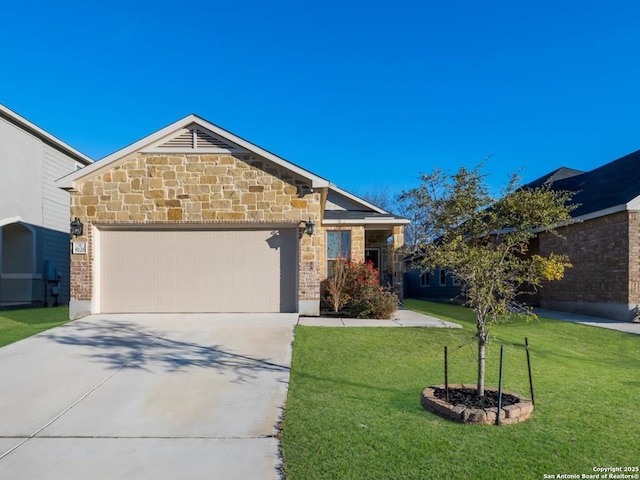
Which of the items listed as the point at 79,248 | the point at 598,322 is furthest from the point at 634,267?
the point at 79,248

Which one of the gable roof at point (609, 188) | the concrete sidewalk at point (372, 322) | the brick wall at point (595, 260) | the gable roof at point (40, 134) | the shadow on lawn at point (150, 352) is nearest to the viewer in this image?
the shadow on lawn at point (150, 352)

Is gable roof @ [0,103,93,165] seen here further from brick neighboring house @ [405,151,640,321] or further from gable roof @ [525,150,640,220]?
brick neighboring house @ [405,151,640,321]

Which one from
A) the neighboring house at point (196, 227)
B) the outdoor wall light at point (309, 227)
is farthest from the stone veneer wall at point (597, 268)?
the neighboring house at point (196, 227)

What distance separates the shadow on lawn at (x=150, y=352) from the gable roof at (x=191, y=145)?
418 centimetres

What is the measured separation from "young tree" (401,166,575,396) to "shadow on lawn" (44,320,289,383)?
10.2 ft

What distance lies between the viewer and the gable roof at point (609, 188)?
13751 millimetres

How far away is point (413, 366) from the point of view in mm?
6992

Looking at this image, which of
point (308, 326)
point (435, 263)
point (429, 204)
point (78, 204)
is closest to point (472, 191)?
point (429, 204)

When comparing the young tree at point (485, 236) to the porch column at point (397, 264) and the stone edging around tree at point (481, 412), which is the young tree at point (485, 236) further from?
the porch column at point (397, 264)

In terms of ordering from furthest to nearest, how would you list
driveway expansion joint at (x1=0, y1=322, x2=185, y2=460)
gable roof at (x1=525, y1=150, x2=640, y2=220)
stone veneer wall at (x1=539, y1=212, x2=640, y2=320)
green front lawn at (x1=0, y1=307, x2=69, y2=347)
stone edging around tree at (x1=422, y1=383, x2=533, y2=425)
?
gable roof at (x1=525, y1=150, x2=640, y2=220) < stone veneer wall at (x1=539, y1=212, x2=640, y2=320) < green front lawn at (x1=0, y1=307, x2=69, y2=347) < stone edging around tree at (x1=422, y1=383, x2=533, y2=425) < driveway expansion joint at (x1=0, y1=322, x2=185, y2=460)

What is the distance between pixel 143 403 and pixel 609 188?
1666 centimetres

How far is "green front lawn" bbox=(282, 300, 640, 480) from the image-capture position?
3773mm

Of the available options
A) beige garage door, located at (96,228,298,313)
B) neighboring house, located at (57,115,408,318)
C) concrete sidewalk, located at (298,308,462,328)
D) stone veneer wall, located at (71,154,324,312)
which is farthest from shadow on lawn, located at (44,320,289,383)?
stone veneer wall, located at (71,154,324,312)

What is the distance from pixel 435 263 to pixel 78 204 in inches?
394
